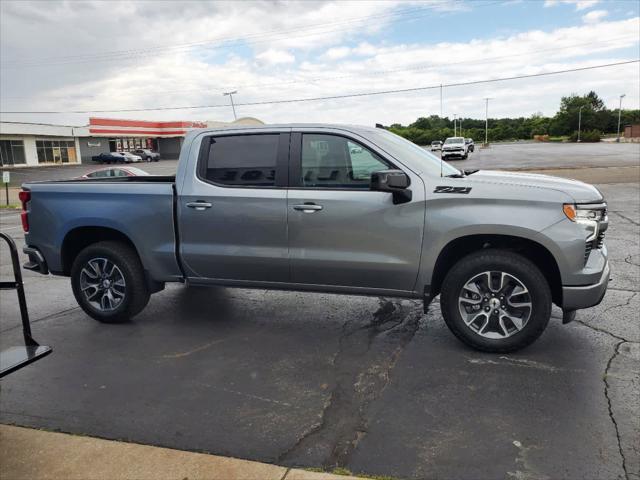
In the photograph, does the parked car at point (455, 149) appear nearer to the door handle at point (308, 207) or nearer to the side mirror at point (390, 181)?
the door handle at point (308, 207)

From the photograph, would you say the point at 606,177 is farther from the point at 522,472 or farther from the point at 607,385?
the point at 522,472

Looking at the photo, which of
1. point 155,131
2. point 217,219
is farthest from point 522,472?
point 155,131

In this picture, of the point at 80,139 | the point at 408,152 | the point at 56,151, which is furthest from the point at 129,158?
the point at 408,152

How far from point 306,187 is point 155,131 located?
78.7 meters

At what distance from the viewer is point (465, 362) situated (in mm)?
4449

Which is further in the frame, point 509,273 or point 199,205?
point 199,205

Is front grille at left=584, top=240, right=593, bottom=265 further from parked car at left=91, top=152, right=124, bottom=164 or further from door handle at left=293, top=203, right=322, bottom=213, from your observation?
parked car at left=91, top=152, right=124, bottom=164

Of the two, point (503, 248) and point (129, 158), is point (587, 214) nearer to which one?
point (503, 248)

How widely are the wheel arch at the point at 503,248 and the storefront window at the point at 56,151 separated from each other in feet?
214

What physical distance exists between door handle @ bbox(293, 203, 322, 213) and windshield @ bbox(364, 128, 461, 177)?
773 millimetres

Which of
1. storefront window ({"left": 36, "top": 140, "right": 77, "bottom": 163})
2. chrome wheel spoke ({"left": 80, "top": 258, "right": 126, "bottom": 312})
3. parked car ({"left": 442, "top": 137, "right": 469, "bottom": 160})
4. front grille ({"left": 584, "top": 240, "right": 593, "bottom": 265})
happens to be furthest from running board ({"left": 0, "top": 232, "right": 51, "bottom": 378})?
storefront window ({"left": 36, "top": 140, "right": 77, "bottom": 163})

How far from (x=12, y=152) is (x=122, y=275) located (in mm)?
60435

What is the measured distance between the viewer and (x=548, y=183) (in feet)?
14.9

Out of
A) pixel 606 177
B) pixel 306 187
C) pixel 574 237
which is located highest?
pixel 306 187
